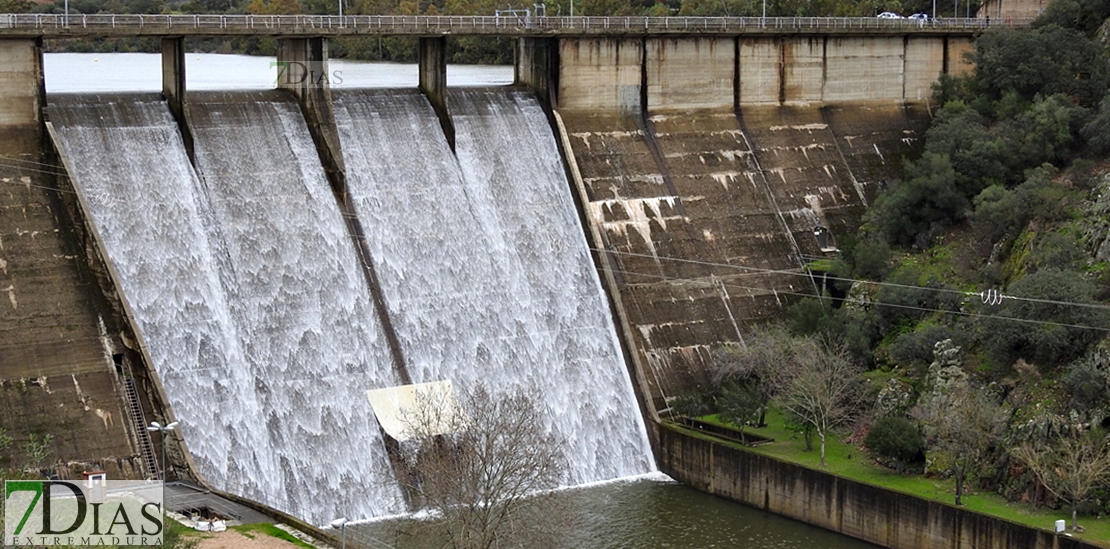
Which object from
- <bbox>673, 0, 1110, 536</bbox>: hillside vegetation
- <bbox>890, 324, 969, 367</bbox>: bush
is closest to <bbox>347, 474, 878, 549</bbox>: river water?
<bbox>673, 0, 1110, 536</bbox>: hillside vegetation

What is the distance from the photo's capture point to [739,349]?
52.0m

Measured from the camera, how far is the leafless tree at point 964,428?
139ft

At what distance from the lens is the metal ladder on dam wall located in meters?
41.2

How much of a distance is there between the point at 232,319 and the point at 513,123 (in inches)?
557

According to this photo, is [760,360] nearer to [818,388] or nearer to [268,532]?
[818,388]

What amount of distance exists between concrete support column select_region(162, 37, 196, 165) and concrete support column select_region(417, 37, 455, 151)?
8782 mm

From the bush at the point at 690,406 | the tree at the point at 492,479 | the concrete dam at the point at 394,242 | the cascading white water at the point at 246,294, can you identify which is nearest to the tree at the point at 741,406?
the bush at the point at 690,406

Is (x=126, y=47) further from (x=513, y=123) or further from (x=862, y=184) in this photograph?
(x=862, y=184)

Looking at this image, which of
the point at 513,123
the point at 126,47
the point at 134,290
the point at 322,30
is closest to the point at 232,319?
the point at 134,290

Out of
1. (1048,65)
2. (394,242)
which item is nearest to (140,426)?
(394,242)

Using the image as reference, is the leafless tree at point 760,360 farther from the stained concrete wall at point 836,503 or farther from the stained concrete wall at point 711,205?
the stained concrete wall at point 836,503

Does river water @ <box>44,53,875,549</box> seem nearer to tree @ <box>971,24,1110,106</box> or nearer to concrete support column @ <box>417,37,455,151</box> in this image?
concrete support column @ <box>417,37,455,151</box>

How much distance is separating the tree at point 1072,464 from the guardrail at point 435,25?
894 inches

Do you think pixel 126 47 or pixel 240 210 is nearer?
pixel 240 210
